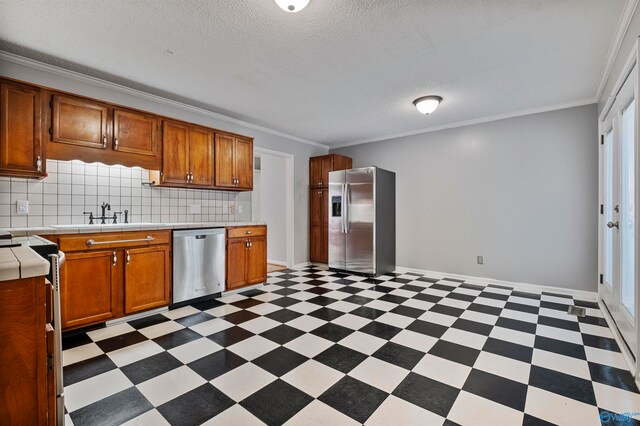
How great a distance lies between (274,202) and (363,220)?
6.75 ft

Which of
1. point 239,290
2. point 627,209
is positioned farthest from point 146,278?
point 627,209

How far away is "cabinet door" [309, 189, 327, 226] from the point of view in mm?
5578

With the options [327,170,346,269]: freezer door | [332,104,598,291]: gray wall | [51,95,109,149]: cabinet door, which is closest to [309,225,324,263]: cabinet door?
[327,170,346,269]: freezer door

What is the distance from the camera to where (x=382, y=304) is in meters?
3.34

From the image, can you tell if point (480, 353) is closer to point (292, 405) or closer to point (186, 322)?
point (292, 405)

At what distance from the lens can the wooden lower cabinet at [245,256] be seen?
3719 mm

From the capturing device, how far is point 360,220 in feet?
15.9

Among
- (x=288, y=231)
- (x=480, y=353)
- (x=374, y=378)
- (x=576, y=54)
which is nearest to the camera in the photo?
(x=374, y=378)

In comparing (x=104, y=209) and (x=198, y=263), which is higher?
(x=104, y=209)

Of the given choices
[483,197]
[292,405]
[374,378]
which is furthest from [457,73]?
[292,405]

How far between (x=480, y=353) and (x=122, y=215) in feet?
12.2

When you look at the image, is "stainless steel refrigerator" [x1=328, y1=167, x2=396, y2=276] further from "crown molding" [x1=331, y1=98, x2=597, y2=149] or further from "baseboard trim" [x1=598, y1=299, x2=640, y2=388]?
"baseboard trim" [x1=598, y1=299, x2=640, y2=388]

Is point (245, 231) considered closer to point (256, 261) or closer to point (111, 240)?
point (256, 261)

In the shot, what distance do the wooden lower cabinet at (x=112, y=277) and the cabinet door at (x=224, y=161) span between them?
3.69ft
